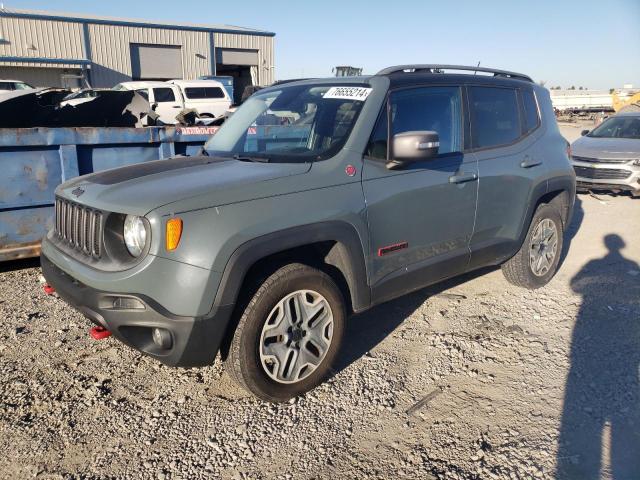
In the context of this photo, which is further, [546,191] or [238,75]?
[238,75]

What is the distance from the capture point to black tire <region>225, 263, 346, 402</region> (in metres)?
2.85

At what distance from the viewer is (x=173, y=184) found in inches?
112

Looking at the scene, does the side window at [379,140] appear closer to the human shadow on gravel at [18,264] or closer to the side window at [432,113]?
the side window at [432,113]

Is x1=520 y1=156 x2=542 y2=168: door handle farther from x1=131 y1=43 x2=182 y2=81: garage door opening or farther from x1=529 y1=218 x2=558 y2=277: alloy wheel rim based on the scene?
x1=131 y1=43 x2=182 y2=81: garage door opening

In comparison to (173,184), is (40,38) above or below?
above

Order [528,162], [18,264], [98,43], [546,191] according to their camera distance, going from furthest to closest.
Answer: [98,43] < [18,264] < [546,191] < [528,162]

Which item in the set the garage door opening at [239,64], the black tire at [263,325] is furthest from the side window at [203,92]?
the black tire at [263,325]

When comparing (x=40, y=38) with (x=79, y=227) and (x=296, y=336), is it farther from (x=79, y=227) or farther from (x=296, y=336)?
(x=296, y=336)

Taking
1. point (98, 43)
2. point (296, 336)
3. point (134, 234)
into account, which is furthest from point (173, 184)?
point (98, 43)

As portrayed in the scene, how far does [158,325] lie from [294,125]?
1.76m

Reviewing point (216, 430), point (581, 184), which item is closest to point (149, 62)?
point (581, 184)

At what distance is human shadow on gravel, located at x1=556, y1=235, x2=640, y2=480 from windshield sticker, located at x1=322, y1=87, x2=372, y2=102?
2.31m

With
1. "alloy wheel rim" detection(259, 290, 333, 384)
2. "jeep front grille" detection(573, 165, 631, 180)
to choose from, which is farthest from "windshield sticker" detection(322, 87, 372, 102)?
"jeep front grille" detection(573, 165, 631, 180)

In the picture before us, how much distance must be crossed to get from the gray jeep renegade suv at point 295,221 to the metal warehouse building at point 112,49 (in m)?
28.8
